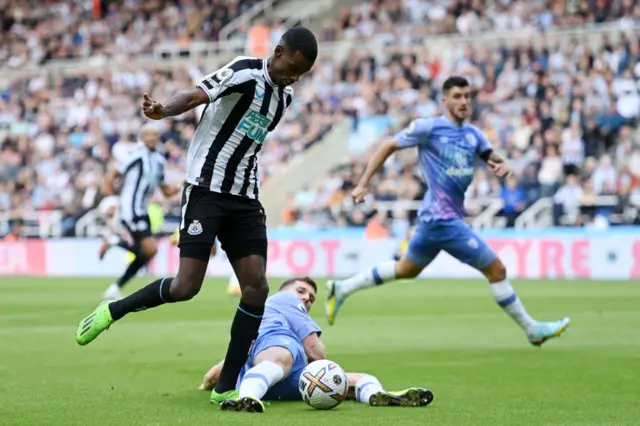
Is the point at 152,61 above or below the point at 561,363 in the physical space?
above

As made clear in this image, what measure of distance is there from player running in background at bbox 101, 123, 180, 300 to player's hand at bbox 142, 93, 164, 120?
10.6 m

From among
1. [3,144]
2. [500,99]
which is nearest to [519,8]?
[500,99]

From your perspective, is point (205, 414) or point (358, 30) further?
point (358, 30)

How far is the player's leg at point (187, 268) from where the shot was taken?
24.7ft

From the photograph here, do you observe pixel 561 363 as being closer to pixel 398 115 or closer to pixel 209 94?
pixel 209 94

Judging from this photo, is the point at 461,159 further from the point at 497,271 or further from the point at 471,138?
the point at 497,271

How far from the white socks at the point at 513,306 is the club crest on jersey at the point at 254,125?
413 centimetres

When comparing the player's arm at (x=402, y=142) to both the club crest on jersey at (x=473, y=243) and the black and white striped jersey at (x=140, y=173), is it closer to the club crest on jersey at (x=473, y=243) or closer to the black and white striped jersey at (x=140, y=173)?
the club crest on jersey at (x=473, y=243)

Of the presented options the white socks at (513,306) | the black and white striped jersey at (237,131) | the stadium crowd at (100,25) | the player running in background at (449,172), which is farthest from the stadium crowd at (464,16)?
the black and white striped jersey at (237,131)

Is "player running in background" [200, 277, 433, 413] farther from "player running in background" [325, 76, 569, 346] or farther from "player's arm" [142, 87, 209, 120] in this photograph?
"player running in background" [325, 76, 569, 346]

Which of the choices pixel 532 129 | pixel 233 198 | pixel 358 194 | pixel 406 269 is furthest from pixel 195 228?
pixel 532 129

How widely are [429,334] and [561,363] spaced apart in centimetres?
292

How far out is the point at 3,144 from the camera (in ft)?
120

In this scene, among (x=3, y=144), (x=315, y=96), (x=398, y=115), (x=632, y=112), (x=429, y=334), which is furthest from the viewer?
(x=3, y=144)
